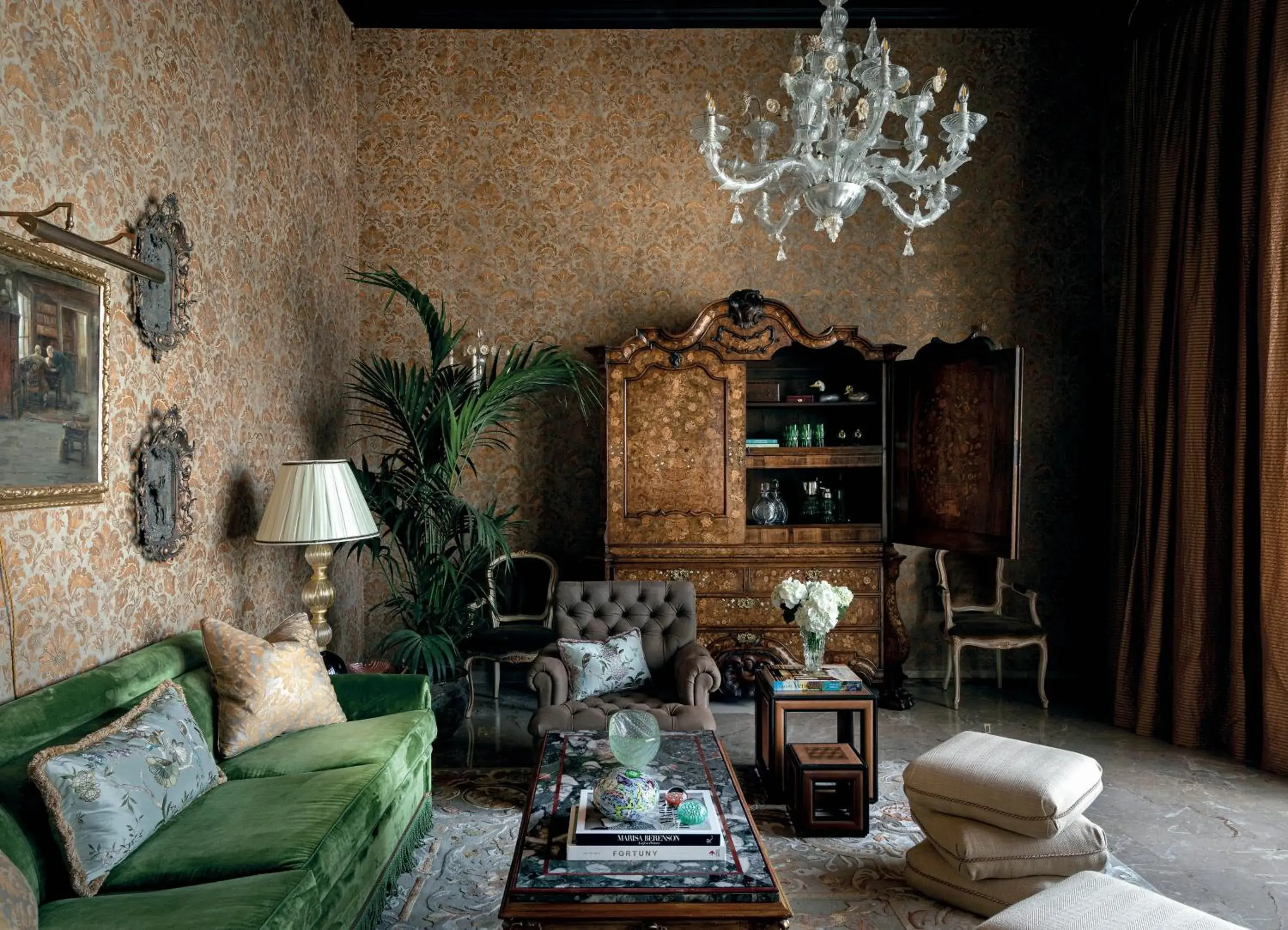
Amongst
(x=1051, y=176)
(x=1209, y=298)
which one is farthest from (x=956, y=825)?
(x=1051, y=176)

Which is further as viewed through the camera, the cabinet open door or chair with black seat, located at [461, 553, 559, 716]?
chair with black seat, located at [461, 553, 559, 716]

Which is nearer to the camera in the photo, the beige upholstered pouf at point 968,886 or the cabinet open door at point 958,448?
the beige upholstered pouf at point 968,886

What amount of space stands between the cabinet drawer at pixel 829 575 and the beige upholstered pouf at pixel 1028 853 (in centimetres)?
237

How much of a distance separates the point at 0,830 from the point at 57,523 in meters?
0.96

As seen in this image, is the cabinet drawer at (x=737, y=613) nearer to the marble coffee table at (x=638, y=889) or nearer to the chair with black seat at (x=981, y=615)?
the chair with black seat at (x=981, y=615)

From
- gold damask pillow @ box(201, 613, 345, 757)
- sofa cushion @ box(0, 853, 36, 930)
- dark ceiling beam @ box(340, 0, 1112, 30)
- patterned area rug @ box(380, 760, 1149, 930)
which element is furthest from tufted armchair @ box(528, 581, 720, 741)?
dark ceiling beam @ box(340, 0, 1112, 30)

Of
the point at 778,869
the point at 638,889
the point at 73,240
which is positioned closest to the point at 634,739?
the point at 638,889

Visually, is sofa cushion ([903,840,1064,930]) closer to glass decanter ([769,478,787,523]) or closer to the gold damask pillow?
the gold damask pillow

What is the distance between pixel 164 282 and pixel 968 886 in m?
3.39

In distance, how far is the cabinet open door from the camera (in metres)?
4.21

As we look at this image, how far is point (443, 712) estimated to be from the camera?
13.7 ft

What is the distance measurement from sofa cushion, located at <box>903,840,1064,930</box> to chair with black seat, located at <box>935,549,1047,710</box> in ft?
7.06

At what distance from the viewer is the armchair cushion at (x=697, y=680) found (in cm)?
369

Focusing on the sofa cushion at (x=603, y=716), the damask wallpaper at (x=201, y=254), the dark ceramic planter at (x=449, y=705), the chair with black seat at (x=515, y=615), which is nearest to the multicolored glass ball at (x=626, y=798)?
the sofa cushion at (x=603, y=716)
